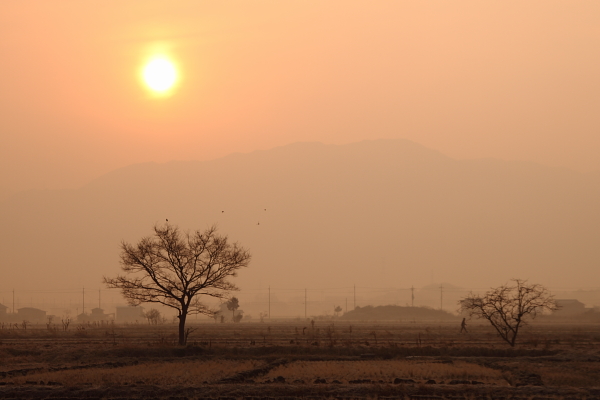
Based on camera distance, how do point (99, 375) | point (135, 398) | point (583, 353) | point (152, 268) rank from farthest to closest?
point (152, 268) → point (583, 353) → point (99, 375) → point (135, 398)

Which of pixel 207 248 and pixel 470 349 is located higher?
pixel 207 248

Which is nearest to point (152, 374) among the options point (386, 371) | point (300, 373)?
point (300, 373)

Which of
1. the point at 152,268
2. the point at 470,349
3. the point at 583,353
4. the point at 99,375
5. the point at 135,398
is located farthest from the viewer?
the point at 152,268

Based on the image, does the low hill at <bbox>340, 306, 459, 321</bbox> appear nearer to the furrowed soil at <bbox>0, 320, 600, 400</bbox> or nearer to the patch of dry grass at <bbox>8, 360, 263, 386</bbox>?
the furrowed soil at <bbox>0, 320, 600, 400</bbox>

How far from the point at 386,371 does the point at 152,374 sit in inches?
469

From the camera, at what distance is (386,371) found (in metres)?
34.9

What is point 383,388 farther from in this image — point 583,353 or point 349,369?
point 583,353

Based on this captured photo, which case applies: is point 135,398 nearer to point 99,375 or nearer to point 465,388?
point 99,375

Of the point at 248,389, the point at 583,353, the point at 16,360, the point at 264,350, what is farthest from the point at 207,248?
the point at 583,353

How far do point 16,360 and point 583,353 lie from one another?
34863 millimetres

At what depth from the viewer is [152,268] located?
166 feet

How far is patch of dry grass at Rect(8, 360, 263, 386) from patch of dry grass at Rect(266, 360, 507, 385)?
2.81 m

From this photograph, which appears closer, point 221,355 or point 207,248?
point 221,355

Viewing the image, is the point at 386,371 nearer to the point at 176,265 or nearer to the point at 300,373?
the point at 300,373
